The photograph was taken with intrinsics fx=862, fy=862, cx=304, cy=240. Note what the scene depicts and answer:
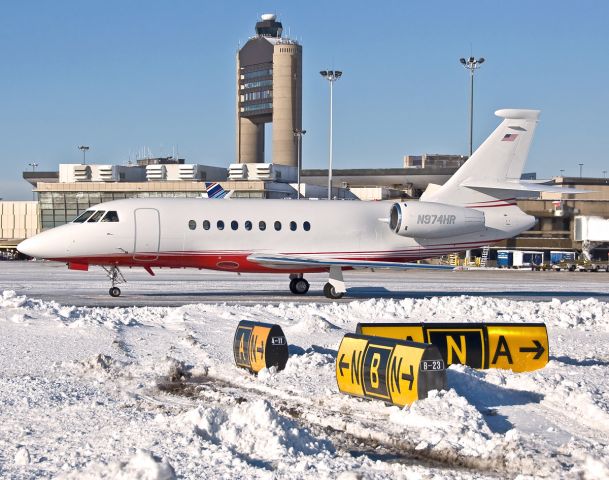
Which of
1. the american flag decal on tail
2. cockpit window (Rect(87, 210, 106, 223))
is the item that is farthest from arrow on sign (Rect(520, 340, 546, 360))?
the american flag decal on tail

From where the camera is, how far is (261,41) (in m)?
134

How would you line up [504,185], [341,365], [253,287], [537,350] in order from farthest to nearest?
[253,287]
[504,185]
[537,350]
[341,365]

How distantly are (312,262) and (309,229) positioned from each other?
1477 millimetres

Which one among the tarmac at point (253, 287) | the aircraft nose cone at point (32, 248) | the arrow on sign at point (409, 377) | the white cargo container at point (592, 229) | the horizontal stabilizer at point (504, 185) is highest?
the horizontal stabilizer at point (504, 185)

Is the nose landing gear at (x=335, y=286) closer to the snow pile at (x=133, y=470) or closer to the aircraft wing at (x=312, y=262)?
the aircraft wing at (x=312, y=262)

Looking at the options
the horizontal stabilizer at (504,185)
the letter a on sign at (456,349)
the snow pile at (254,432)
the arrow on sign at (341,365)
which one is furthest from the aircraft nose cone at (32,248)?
the snow pile at (254,432)

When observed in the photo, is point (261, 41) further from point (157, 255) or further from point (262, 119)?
point (157, 255)

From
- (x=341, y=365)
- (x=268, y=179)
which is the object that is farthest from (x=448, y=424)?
(x=268, y=179)

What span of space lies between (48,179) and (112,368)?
96.8 metres

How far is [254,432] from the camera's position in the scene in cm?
931

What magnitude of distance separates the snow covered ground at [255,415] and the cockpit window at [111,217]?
31.1ft

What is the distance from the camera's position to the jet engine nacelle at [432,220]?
1156 inches

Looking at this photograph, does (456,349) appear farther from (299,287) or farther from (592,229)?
(592,229)

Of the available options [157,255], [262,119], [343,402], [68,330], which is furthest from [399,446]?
[262,119]
